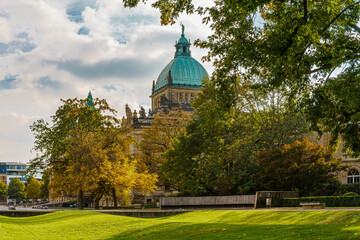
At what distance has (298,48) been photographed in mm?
20672

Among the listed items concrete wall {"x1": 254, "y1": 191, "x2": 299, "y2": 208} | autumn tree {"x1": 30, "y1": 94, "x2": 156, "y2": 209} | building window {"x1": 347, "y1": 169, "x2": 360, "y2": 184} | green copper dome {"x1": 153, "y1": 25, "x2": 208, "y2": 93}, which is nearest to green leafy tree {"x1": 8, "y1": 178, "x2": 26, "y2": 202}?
green copper dome {"x1": 153, "y1": 25, "x2": 208, "y2": 93}

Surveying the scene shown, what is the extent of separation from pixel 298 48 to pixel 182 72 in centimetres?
9706

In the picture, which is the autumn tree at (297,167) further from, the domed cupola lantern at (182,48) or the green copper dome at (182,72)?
the domed cupola lantern at (182,48)

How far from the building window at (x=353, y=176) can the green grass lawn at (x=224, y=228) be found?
117ft

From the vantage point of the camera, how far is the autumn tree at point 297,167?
38.5 meters

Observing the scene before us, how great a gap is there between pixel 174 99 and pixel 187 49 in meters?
19.2

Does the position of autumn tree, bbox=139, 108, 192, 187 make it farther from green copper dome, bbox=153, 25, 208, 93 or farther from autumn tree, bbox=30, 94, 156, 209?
green copper dome, bbox=153, 25, 208, 93

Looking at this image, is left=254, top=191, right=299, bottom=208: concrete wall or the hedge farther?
left=254, top=191, right=299, bottom=208: concrete wall

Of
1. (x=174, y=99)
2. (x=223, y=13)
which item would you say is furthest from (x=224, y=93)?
(x=174, y=99)

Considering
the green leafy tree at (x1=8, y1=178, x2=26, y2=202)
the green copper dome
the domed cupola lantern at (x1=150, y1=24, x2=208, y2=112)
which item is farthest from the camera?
the green leafy tree at (x1=8, y1=178, x2=26, y2=202)

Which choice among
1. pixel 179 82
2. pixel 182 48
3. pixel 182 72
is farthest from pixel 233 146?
pixel 182 48

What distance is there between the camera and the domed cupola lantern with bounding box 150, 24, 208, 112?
11344 cm

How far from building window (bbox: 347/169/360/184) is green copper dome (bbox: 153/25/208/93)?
56911mm

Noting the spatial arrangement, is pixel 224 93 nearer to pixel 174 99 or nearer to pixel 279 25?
pixel 279 25
